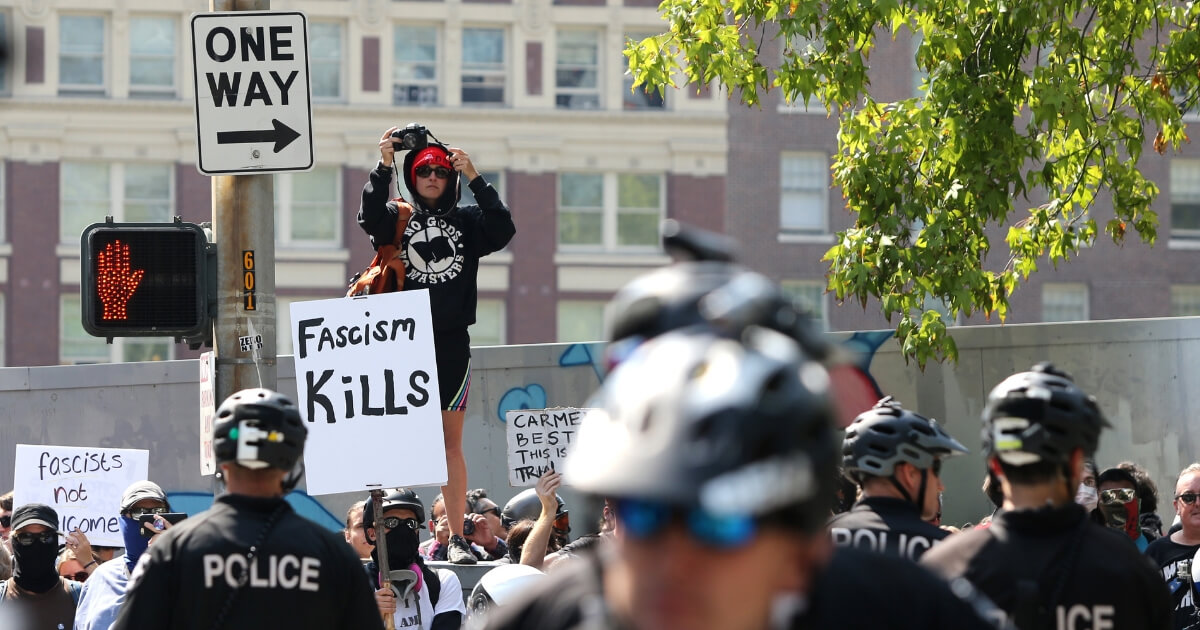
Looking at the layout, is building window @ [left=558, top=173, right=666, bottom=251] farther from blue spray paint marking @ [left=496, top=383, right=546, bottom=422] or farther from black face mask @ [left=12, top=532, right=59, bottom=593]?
black face mask @ [left=12, top=532, right=59, bottom=593]

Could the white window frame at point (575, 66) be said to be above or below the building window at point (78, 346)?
above

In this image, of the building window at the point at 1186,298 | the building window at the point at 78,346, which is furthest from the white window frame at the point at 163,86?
the building window at the point at 1186,298

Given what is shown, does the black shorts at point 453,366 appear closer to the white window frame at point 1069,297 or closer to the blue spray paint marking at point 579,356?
the blue spray paint marking at point 579,356

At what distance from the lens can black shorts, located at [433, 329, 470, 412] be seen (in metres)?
9.78

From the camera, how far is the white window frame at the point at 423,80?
39781 millimetres

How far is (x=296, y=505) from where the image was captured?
47.8 ft

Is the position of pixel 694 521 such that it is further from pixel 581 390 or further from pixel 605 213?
pixel 605 213

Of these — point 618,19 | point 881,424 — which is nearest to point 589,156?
point 618,19

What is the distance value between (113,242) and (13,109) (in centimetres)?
3272

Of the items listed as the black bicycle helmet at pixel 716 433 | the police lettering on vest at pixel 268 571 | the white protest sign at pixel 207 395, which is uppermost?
the black bicycle helmet at pixel 716 433

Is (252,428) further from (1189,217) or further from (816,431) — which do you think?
(1189,217)

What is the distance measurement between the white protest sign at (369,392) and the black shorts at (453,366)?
1.62 meters

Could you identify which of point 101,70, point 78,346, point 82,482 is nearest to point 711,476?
point 82,482

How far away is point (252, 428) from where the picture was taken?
4859 millimetres
